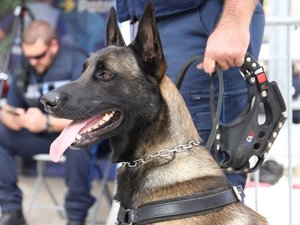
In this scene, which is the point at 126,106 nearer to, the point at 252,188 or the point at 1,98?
the point at 252,188

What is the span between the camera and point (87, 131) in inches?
97.4

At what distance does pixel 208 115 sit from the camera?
2957 mm

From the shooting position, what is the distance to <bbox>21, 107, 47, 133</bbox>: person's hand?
16.9 feet

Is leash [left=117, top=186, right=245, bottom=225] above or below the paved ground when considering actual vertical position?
above

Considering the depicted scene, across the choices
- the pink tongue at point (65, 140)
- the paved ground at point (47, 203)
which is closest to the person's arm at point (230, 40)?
the pink tongue at point (65, 140)

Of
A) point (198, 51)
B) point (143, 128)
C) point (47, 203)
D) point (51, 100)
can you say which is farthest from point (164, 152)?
point (47, 203)

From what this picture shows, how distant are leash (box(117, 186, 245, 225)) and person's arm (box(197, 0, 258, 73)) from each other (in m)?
0.54

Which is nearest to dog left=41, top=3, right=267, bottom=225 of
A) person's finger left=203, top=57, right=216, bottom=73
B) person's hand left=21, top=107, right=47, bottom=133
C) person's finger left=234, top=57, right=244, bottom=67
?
person's finger left=203, top=57, right=216, bottom=73

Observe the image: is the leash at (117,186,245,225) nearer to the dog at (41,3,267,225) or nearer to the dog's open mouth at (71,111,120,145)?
the dog at (41,3,267,225)

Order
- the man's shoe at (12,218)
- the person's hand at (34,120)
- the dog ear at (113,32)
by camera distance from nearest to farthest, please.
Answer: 1. the dog ear at (113,32)
2. the man's shoe at (12,218)
3. the person's hand at (34,120)

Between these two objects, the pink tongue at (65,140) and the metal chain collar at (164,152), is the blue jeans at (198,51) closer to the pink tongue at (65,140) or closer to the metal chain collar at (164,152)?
the metal chain collar at (164,152)

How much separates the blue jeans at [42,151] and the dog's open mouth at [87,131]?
2.53m

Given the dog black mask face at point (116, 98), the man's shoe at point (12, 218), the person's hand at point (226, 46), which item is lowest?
the man's shoe at point (12, 218)

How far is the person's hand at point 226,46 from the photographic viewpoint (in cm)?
254
